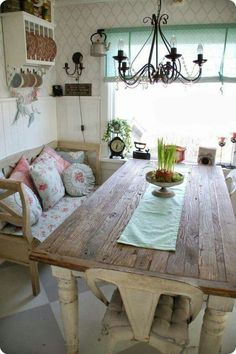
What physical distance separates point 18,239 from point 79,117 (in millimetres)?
1779

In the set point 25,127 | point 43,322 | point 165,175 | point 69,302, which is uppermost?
point 25,127

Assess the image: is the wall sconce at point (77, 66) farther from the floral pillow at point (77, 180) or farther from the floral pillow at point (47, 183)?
the floral pillow at point (47, 183)

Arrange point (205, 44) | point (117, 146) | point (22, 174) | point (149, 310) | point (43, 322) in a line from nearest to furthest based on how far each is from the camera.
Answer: point (149, 310), point (43, 322), point (22, 174), point (205, 44), point (117, 146)

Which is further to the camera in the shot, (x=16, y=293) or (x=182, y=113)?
(x=182, y=113)

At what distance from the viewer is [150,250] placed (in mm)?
1361

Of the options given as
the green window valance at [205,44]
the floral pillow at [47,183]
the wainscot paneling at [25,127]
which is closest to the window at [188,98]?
the green window valance at [205,44]

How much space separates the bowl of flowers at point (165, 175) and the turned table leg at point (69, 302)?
2.98ft

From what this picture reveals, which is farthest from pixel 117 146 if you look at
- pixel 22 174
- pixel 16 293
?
pixel 16 293

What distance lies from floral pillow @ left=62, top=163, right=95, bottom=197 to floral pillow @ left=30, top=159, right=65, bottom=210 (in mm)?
125

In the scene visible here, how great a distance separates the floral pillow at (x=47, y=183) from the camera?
8.04 ft

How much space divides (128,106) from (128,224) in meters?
2.00

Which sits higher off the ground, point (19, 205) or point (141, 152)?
point (141, 152)

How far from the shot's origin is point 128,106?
128 inches

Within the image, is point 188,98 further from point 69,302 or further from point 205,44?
point 69,302
